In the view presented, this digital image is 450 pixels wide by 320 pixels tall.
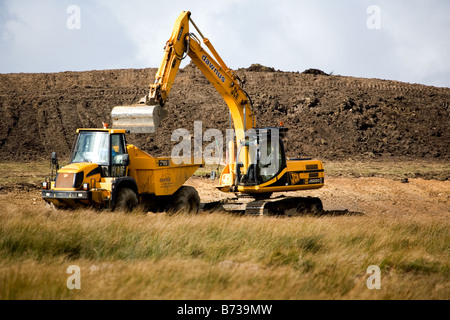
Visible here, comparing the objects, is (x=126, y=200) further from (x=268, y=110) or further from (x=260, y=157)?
(x=268, y=110)

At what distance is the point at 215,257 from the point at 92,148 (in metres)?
5.78

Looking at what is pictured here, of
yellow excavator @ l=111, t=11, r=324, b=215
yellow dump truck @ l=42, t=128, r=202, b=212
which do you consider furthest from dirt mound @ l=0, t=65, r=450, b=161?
yellow dump truck @ l=42, t=128, r=202, b=212

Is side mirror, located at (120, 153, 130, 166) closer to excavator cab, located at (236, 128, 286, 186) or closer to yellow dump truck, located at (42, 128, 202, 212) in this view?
yellow dump truck, located at (42, 128, 202, 212)

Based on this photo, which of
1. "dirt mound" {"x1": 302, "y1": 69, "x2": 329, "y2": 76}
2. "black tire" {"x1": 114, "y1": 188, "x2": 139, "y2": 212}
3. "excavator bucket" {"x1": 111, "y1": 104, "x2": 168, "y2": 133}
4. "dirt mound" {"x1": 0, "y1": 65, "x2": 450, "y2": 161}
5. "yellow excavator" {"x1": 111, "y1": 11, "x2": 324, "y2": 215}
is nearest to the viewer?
"black tire" {"x1": 114, "y1": 188, "x2": 139, "y2": 212}

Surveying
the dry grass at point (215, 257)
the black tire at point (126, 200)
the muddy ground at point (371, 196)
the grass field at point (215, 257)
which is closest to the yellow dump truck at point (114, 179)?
the black tire at point (126, 200)

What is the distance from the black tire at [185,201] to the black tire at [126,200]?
1458 millimetres

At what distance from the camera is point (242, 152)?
49.3 ft

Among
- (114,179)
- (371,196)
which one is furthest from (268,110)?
(114,179)

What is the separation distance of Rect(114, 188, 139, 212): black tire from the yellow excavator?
1713mm

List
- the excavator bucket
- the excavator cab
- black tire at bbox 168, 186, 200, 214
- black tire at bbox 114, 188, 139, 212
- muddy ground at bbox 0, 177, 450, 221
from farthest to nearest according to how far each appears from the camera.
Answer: muddy ground at bbox 0, 177, 450, 221
the excavator cab
black tire at bbox 168, 186, 200, 214
the excavator bucket
black tire at bbox 114, 188, 139, 212

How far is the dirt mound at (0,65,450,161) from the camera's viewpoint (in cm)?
4034

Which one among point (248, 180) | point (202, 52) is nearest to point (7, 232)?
point (248, 180)

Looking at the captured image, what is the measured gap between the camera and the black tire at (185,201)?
14.6 meters
